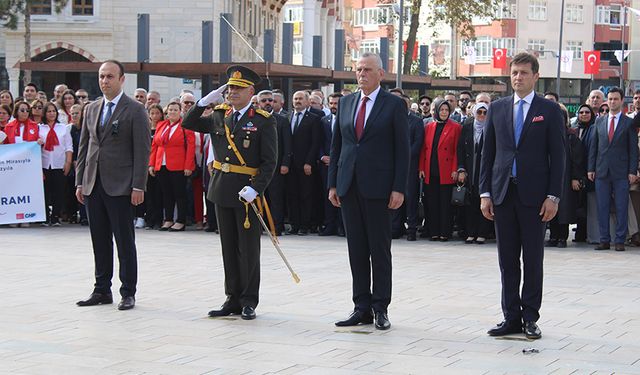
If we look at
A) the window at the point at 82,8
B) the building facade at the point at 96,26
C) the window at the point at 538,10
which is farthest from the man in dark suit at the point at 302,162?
the window at the point at 538,10

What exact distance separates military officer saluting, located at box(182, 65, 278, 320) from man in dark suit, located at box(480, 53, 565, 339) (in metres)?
1.99

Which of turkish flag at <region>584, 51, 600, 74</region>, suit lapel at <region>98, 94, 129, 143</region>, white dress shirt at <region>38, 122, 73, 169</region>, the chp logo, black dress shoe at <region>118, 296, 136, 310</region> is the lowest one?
the chp logo

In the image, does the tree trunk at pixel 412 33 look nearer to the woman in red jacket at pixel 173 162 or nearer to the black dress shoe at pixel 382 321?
the woman in red jacket at pixel 173 162

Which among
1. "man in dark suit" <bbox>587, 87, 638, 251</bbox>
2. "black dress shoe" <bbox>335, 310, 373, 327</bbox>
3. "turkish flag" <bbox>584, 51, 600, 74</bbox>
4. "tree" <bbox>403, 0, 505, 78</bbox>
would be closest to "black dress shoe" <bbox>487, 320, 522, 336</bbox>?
"black dress shoe" <bbox>335, 310, 373, 327</bbox>

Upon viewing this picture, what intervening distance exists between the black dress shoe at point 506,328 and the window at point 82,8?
150 ft

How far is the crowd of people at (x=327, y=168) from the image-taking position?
55.4ft

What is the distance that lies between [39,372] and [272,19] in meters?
61.0

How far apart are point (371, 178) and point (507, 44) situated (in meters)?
82.5

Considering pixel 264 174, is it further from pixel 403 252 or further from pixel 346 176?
pixel 403 252

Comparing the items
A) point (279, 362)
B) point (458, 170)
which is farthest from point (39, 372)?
point (458, 170)

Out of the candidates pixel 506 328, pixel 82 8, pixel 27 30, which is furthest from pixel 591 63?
pixel 506 328

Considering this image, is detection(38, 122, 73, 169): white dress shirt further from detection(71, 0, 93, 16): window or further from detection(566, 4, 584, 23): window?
detection(566, 4, 584, 23): window

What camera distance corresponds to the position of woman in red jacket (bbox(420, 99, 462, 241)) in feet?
57.7

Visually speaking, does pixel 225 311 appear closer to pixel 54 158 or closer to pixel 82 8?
pixel 54 158
